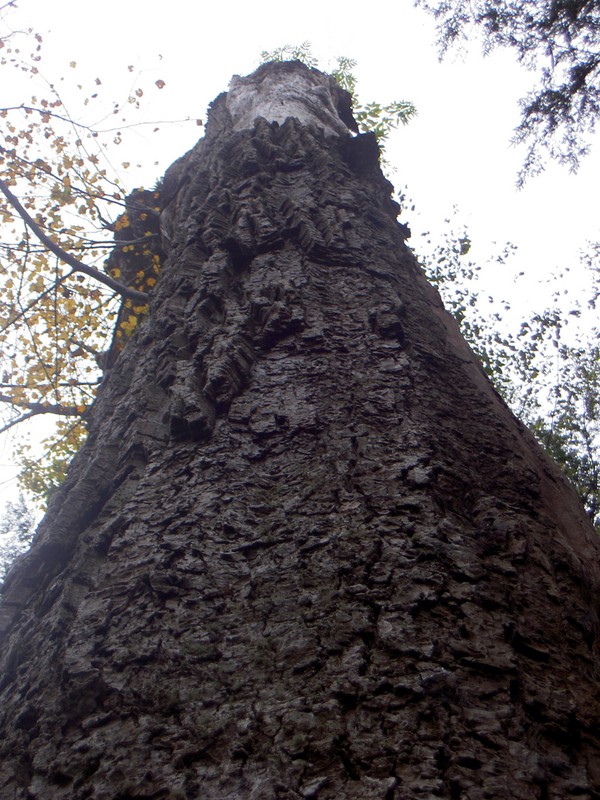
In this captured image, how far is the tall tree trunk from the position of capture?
1.19m

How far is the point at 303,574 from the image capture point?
1.54m

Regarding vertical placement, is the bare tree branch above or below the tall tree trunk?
above

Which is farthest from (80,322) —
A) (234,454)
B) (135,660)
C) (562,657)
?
(562,657)

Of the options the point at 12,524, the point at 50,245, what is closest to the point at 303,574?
the point at 50,245

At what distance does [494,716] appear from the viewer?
1177mm

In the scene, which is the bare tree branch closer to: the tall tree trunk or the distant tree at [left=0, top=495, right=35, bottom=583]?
the tall tree trunk

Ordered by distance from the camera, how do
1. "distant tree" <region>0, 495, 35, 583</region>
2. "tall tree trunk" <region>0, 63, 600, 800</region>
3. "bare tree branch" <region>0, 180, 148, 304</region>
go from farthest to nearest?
1. "distant tree" <region>0, 495, 35, 583</region>
2. "bare tree branch" <region>0, 180, 148, 304</region>
3. "tall tree trunk" <region>0, 63, 600, 800</region>

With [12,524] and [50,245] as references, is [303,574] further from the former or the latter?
[12,524]

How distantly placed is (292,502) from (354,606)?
1.33 ft

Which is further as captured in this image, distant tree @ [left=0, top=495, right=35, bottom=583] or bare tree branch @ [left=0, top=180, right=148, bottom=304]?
distant tree @ [left=0, top=495, right=35, bottom=583]

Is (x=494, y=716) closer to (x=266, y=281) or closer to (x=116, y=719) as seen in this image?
(x=116, y=719)

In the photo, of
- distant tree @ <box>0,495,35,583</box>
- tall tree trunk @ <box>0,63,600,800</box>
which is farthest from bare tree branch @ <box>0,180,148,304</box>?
distant tree @ <box>0,495,35,583</box>

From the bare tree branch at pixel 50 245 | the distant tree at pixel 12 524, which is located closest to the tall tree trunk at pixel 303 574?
the bare tree branch at pixel 50 245

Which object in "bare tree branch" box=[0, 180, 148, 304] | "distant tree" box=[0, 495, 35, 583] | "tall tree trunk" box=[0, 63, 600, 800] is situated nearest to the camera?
"tall tree trunk" box=[0, 63, 600, 800]
